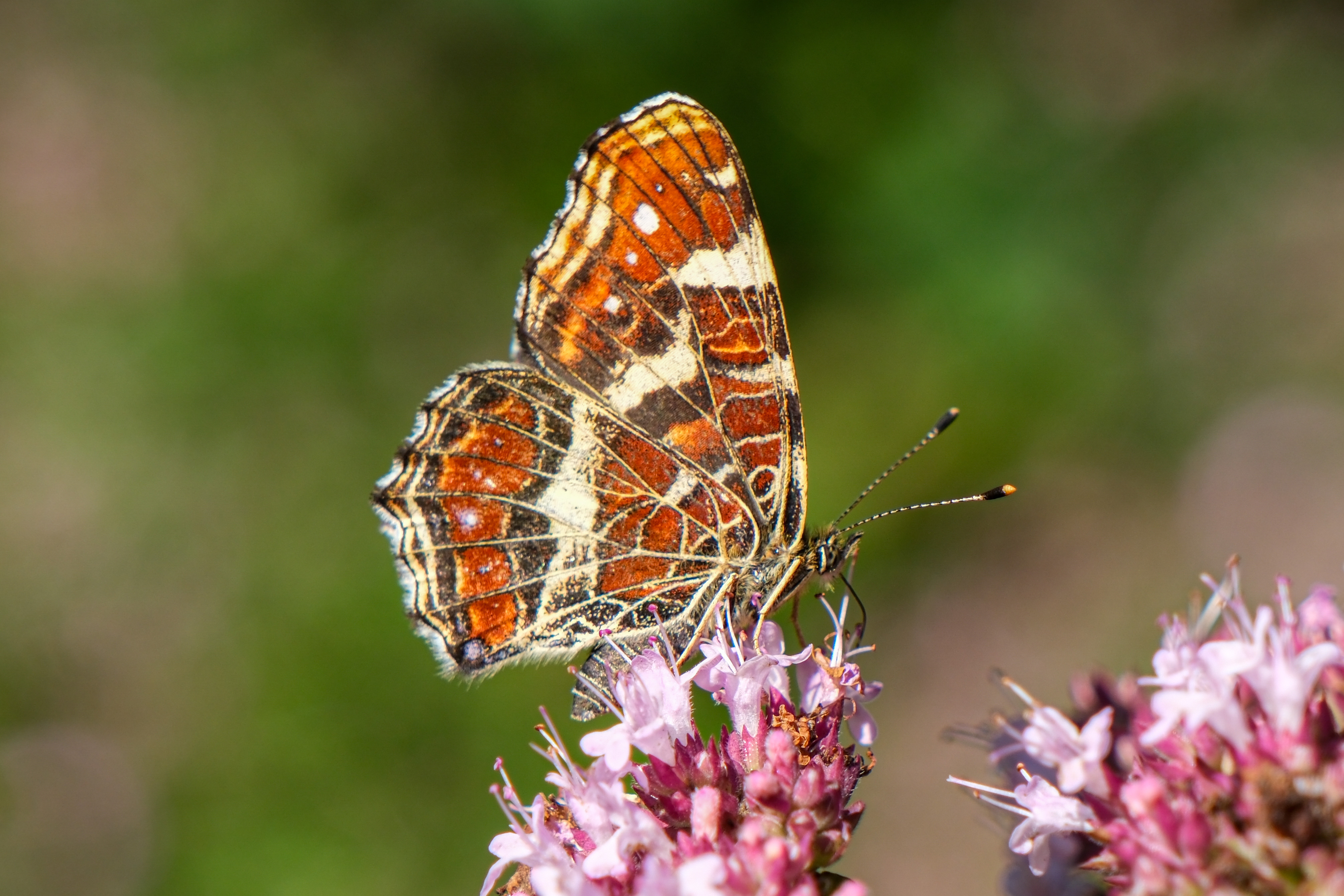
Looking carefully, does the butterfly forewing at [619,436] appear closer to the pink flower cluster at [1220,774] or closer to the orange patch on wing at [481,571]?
the orange patch on wing at [481,571]

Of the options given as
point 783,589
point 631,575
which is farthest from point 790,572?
point 631,575

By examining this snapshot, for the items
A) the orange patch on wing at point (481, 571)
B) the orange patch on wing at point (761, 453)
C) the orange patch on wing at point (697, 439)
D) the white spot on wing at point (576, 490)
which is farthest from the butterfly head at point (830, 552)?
the orange patch on wing at point (481, 571)

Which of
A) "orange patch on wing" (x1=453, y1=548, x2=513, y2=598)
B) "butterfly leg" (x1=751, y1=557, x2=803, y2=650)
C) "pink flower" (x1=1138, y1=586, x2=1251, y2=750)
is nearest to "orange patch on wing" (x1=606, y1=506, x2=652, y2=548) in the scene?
"orange patch on wing" (x1=453, y1=548, x2=513, y2=598)

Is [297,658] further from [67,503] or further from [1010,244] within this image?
[1010,244]

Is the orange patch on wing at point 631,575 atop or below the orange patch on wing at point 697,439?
below

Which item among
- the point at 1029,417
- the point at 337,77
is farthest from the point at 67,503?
the point at 1029,417

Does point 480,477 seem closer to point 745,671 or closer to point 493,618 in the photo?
point 493,618
